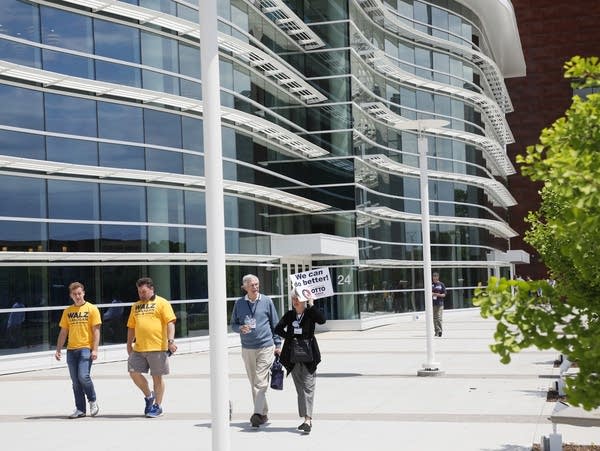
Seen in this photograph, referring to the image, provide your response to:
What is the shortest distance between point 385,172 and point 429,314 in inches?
Answer: 991

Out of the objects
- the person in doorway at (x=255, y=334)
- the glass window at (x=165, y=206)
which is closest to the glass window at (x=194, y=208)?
the glass window at (x=165, y=206)

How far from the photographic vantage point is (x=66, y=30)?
23.7 m

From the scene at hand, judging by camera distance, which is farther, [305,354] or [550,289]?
[305,354]

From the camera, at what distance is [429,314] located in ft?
61.4

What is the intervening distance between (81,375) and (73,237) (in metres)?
10.3

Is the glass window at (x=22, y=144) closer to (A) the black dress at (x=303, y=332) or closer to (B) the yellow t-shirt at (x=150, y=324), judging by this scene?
(B) the yellow t-shirt at (x=150, y=324)

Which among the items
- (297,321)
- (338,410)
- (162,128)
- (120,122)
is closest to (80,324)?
(297,321)

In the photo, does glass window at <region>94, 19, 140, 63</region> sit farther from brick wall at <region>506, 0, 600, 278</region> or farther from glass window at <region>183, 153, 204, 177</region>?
brick wall at <region>506, 0, 600, 278</region>

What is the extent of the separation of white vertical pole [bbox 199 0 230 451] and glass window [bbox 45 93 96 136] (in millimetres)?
16729

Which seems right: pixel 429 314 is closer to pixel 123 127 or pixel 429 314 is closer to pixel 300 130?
pixel 123 127

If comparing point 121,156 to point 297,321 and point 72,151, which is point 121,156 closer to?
point 72,151

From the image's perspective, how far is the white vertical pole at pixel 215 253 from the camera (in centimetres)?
693

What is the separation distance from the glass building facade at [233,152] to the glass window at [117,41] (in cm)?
4

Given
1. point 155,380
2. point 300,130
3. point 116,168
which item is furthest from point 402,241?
point 155,380
